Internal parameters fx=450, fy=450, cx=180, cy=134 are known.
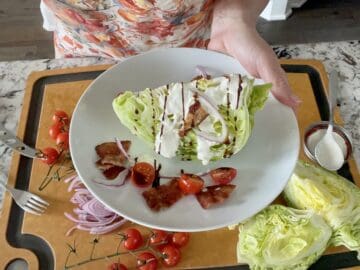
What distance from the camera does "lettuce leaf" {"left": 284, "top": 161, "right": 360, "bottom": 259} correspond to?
35.6 inches

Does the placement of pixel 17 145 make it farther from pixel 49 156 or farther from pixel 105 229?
pixel 105 229

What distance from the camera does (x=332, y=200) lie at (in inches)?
36.0

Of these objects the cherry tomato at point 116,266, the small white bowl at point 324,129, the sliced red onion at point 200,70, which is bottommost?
the cherry tomato at point 116,266

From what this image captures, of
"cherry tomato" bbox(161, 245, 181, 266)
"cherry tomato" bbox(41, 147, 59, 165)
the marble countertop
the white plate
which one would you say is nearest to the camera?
the white plate

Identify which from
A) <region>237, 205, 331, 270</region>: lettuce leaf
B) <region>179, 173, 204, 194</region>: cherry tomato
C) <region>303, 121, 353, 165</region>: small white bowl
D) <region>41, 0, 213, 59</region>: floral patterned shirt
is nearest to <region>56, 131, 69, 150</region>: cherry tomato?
<region>41, 0, 213, 59</region>: floral patterned shirt


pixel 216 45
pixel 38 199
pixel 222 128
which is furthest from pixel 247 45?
pixel 38 199

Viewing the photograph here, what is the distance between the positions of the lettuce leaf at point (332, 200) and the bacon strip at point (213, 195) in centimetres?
19

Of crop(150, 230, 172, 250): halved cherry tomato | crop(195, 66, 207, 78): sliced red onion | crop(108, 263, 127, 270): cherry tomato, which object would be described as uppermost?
crop(195, 66, 207, 78): sliced red onion

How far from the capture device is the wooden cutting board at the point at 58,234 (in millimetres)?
915

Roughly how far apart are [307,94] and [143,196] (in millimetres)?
547

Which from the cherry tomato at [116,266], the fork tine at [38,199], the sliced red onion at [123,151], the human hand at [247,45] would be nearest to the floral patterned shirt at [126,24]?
the human hand at [247,45]

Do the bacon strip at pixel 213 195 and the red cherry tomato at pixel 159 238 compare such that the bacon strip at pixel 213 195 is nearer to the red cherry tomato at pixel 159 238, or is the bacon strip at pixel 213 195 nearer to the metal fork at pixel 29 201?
the red cherry tomato at pixel 159 238

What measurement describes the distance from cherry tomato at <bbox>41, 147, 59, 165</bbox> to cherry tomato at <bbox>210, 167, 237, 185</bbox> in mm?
387

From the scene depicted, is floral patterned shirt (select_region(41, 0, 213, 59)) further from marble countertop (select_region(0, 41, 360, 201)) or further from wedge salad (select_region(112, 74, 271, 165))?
wedge salad (select_region(112, 74, 271, 165))
